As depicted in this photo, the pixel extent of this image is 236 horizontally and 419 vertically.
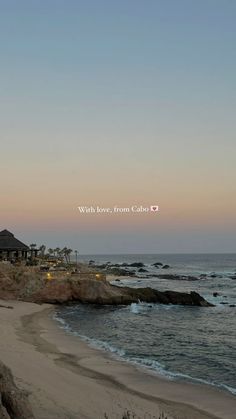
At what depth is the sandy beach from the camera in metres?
14.6

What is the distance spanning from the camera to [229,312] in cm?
5138

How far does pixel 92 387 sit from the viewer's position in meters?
17.9

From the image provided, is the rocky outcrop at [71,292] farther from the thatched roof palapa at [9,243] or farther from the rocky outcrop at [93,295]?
the thatched roof palapa at [9,243]

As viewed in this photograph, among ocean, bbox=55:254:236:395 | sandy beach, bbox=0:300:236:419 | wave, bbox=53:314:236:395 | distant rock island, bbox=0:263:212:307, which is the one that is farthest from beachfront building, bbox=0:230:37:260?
sandy beach, bbox=0:300:236:419

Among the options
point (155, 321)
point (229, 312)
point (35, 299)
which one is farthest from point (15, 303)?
point (229, 312)

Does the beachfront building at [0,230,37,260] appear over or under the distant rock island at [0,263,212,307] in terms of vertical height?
over

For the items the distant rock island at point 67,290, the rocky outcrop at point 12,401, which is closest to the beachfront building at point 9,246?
the distant rock island at point 67,290

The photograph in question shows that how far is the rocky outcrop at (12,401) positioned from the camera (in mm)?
9859

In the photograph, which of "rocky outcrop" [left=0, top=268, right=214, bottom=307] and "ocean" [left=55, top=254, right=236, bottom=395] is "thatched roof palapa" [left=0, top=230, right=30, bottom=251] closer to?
"rocky outcrop" [left=0, top=268, right=214, bottom=307]

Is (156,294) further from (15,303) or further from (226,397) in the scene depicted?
(226,397)

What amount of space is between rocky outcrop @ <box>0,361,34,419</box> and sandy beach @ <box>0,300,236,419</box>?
133 centimetres

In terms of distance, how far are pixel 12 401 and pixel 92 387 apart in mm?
8419

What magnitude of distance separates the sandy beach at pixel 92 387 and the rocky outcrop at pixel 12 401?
133 centimetres

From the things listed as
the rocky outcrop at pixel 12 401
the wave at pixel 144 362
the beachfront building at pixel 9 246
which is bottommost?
the wave at pixel 144 362
